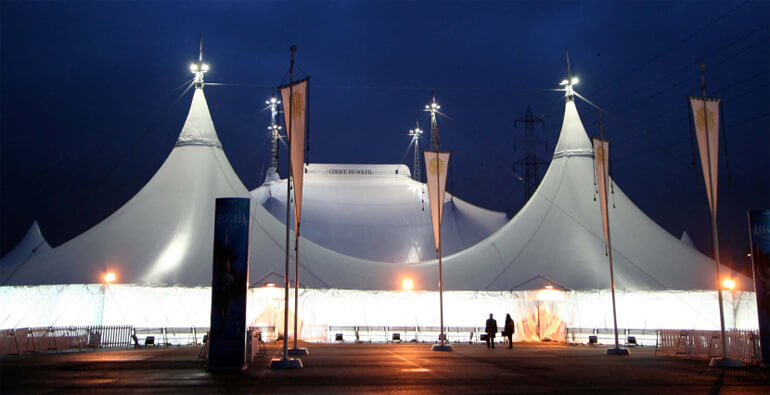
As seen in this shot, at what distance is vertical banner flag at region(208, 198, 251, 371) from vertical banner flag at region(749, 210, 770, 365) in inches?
438

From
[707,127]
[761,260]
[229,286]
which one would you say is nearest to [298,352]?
[229,286]

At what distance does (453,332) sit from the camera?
85.0 feet

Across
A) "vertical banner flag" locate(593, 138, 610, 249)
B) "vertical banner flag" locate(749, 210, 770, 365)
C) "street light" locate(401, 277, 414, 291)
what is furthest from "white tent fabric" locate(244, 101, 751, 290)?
"vertical banner flag" locate(749, 210, 770, 365)

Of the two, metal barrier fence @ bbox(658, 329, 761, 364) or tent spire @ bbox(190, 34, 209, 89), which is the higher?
tent spire @ bbox(190, 34, 209, 89)

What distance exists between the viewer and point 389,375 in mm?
12828

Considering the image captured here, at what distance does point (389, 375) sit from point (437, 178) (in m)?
10.0

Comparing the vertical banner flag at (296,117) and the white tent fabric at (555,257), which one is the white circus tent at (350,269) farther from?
the vertical banner flag at (296,117)

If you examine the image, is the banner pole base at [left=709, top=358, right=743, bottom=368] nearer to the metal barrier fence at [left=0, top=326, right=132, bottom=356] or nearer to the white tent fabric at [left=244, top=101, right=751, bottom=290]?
the white tent fabric at [left=244, top=101, right=751, bottom=290]

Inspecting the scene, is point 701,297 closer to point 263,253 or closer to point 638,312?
point 638,312

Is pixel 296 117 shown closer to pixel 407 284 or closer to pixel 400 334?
pixel 407 284

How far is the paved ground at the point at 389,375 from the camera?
1090 centimetres

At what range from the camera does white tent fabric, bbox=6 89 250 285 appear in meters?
23.2

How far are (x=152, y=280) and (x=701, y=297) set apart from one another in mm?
17708

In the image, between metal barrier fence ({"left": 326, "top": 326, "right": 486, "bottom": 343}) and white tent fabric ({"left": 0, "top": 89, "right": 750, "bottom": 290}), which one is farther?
metal barrier fence ({"left": 326, "top": 326, "right": 486, "bottom": 343})
